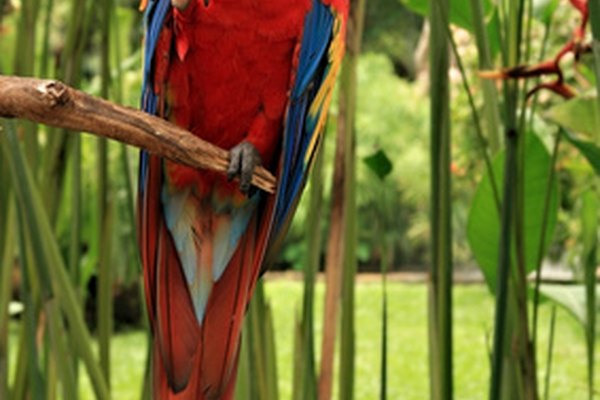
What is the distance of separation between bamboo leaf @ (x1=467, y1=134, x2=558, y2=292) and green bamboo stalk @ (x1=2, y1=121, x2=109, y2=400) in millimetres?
202

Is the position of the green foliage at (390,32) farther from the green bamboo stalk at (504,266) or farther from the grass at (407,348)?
the green bamboo stalk at (504,266)

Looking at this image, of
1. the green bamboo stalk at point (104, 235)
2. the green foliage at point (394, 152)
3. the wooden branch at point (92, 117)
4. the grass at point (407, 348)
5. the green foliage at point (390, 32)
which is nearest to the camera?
the wooden branch at point (92, 117)

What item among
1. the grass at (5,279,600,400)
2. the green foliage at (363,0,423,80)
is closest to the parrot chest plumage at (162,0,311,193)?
the grass at (5,279,600,400)

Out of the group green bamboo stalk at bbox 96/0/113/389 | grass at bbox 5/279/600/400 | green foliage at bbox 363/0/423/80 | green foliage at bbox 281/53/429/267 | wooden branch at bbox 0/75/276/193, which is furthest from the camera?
green foliage at bbox 363/0/423/80

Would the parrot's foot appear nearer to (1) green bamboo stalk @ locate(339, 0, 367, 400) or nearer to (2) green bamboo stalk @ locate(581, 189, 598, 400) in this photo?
(1) green bamboo stalk @ locate(339, 0, 367, 400)

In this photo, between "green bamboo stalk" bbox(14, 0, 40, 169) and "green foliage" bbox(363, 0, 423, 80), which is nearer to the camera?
"green bamboo stalk" bbox(14, 0, 40, 169)

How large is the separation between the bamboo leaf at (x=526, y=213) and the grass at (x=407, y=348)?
65.8 inches

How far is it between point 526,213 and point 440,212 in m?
0.09

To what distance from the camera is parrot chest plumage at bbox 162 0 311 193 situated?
1.13 ft

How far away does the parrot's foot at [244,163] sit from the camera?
316 mm

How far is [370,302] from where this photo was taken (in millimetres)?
4207

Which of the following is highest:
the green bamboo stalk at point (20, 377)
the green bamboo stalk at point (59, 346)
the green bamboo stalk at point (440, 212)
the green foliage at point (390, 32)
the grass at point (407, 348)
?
the green foliage at point (390, 32)

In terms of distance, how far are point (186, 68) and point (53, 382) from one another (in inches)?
9.5

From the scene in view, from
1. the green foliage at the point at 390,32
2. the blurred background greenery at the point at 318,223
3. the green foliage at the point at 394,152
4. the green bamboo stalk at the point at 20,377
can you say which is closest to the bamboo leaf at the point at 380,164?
the blurred background greenery at the point at 318,223
